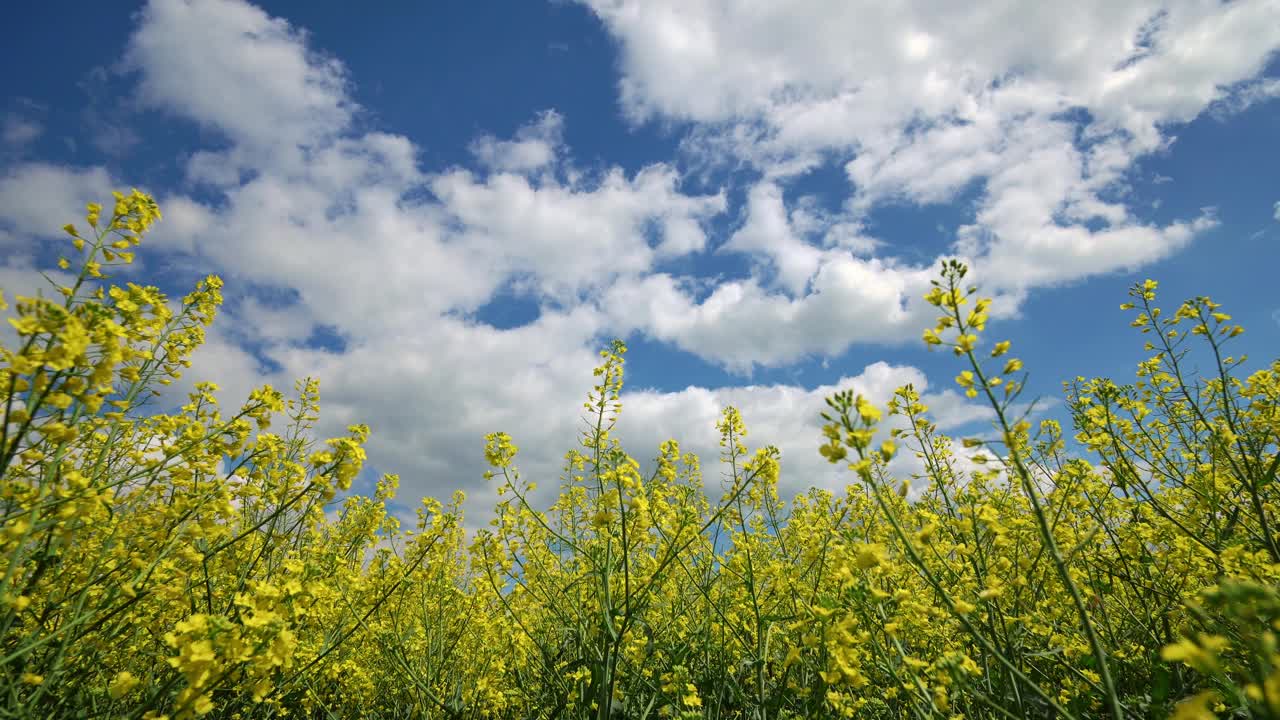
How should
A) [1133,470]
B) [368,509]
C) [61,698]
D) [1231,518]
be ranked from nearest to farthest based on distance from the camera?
[61,698], [1231,518], [1133,470], [368,509]

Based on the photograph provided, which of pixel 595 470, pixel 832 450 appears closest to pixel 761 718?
pixel 595 470

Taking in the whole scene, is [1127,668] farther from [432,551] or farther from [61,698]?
[61,698]

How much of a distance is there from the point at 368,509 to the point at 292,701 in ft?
5.48

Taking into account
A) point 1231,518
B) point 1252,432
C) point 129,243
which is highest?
point 129,243

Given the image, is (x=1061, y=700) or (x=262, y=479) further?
(x=262, y=479)

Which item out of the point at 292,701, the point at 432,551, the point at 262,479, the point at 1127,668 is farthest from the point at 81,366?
the point at 1127,668

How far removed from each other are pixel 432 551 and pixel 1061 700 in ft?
14.8

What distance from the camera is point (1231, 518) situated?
3494 mm

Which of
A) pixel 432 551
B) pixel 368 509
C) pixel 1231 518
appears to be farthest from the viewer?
pixel 368 509

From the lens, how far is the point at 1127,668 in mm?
4309

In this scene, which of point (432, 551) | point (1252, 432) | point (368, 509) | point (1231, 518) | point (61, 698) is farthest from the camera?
point (368, 509)

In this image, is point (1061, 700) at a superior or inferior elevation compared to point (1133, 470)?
inferior

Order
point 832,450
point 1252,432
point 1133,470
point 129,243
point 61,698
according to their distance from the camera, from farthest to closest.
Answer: point 1252,432
point 1133,470
point 61,698
point 129,243
point 832,450

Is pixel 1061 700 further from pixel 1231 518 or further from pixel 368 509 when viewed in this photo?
pixel 368 509
